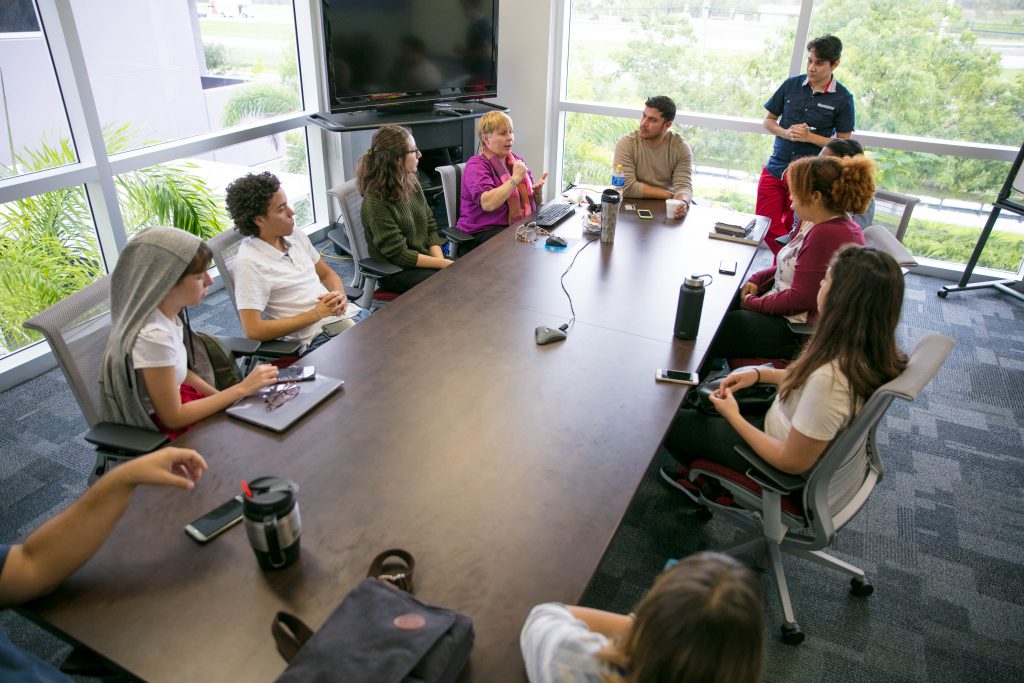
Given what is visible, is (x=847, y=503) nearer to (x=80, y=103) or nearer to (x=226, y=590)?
(x=226, y=590)

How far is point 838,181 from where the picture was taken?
2695mm

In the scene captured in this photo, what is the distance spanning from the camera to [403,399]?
2004 millimetres

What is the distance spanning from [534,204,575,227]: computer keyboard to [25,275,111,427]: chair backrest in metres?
2.12

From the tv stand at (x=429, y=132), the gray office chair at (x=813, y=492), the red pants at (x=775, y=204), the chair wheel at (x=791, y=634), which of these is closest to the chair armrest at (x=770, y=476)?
the gray office chair at (x=813, y=492)

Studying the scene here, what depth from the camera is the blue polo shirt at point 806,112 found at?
426 centimetres

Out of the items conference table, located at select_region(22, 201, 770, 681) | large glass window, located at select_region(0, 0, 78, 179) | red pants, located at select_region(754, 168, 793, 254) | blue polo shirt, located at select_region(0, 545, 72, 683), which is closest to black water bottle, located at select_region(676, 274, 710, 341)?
conference table, located at select_region(22, 201, 770, 681)

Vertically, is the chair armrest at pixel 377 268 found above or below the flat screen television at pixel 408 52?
below

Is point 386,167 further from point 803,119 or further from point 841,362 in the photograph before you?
point 803,119

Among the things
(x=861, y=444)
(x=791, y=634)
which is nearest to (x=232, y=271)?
(x=861, y=444)

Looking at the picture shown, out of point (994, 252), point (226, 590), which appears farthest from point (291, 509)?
point (994, 252)

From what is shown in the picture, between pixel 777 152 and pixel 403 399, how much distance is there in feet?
11.9

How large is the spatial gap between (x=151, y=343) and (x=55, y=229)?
2.35m

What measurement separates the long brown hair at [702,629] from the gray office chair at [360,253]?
2348 millimetres

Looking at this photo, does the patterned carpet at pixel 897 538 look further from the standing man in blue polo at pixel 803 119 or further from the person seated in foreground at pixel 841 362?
the standing man in blue polo at pixel 803 119
